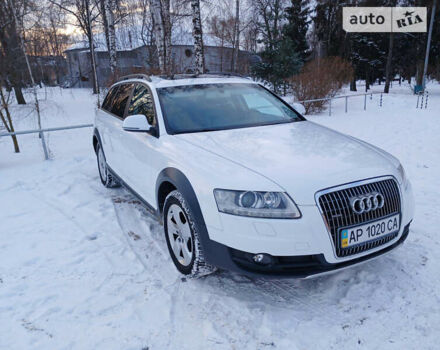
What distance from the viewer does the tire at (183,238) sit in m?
2.64

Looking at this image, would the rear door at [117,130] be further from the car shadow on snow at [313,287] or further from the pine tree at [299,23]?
the pine tree at [299,23]

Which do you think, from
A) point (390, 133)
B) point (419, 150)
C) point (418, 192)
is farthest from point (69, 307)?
Result: point (390, 133)

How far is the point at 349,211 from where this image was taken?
2.28 meters

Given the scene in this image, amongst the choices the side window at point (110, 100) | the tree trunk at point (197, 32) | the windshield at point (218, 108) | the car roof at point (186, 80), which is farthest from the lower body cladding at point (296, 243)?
the tree trunk at point (197, 32)

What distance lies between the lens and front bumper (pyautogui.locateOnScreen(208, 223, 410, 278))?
2240 millimetres

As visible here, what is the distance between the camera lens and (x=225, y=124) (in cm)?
338

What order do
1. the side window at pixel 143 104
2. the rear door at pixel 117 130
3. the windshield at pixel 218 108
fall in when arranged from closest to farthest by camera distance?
1. the windshield at pixel 218 108
2. the side window at pixel 143 104
3. the rear door at pixel 117 130

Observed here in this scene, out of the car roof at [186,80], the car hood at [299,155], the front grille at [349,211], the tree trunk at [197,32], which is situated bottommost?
the front grille at [349,211]

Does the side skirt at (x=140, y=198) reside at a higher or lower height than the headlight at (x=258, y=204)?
lower

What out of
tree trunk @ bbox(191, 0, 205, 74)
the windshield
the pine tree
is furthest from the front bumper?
the pine tree

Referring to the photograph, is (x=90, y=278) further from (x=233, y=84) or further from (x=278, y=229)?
(x=233, y=84)

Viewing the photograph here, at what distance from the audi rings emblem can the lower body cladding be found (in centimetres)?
6

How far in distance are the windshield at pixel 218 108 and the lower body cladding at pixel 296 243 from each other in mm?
1308

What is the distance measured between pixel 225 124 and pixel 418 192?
3.06m
